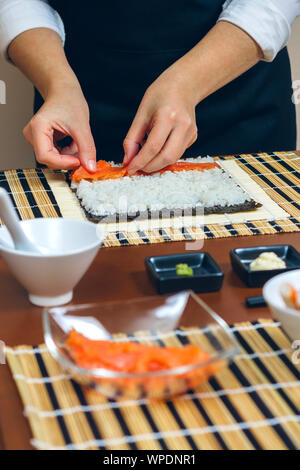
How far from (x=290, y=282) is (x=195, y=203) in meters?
0.57

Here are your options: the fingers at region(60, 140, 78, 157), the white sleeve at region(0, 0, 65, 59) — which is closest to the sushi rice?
the fingers at region(60, 140, 78, 157)

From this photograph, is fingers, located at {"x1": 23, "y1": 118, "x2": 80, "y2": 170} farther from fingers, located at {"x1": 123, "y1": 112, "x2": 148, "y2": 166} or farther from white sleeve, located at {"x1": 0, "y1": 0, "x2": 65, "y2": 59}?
white sleeve, located at {"x1": 0, "y1": 0, "x2": 65, "y2": 59}

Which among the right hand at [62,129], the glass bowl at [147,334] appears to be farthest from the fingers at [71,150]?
the glass bowl at [147,334]

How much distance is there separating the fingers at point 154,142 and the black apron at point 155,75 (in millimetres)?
421

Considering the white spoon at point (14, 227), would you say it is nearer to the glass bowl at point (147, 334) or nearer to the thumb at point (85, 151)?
the glass bowl at point (147, 334)

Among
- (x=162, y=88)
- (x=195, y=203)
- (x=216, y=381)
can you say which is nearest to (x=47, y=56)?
(x=162, y=88)

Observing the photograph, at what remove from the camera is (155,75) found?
1.94m

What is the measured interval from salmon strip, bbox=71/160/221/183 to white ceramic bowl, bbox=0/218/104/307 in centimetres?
49

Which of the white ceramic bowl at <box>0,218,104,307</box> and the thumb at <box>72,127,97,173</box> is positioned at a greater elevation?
the white ceramic bowl at <box>0,218,104,307</box>

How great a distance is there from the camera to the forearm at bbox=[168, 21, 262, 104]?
167cm

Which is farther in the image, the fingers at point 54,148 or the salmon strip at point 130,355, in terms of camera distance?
the fingers at point 54,148

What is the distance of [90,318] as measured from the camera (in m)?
0.91

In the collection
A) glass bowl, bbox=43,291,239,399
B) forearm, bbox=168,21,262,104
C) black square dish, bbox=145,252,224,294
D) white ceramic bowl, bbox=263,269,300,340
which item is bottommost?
black square dish, bbox=145,252,224,294

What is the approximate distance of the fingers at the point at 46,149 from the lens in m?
1.58
